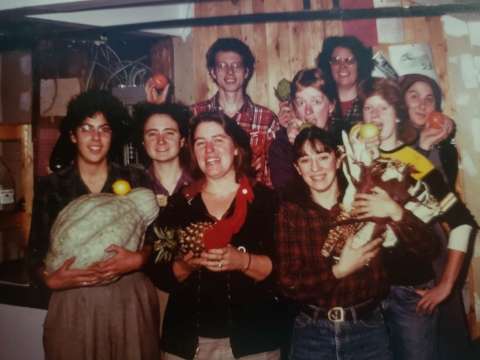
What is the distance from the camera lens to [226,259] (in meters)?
1.55

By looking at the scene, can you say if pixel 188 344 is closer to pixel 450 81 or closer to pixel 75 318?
pixel 75 318

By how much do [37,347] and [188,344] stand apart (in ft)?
2.65

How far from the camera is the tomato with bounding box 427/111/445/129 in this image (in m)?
1.60

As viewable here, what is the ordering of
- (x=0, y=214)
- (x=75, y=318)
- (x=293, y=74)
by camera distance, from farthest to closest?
(x=0, y=214) → (x=293, y=74) → (x=75, y=318)

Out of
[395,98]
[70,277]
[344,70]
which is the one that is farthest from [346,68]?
[70,277]

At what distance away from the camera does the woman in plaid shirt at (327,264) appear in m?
1.53

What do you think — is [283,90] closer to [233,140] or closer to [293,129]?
[293,129]

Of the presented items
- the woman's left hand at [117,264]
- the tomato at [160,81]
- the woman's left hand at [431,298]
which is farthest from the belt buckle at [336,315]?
the tomato at [160,81]

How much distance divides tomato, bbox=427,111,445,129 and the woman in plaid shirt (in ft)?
1.19

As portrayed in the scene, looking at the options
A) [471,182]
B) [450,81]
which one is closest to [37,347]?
[471,182]

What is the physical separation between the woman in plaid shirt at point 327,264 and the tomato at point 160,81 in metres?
0.64

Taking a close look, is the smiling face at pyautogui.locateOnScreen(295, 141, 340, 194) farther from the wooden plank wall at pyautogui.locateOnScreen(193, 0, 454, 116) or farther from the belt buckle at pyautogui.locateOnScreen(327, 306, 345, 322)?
the belt buckle at pyautogui.locateOnScreen(327, 306, 345, 322)

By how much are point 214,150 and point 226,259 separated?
454mm

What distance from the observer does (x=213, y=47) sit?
1687 mm
